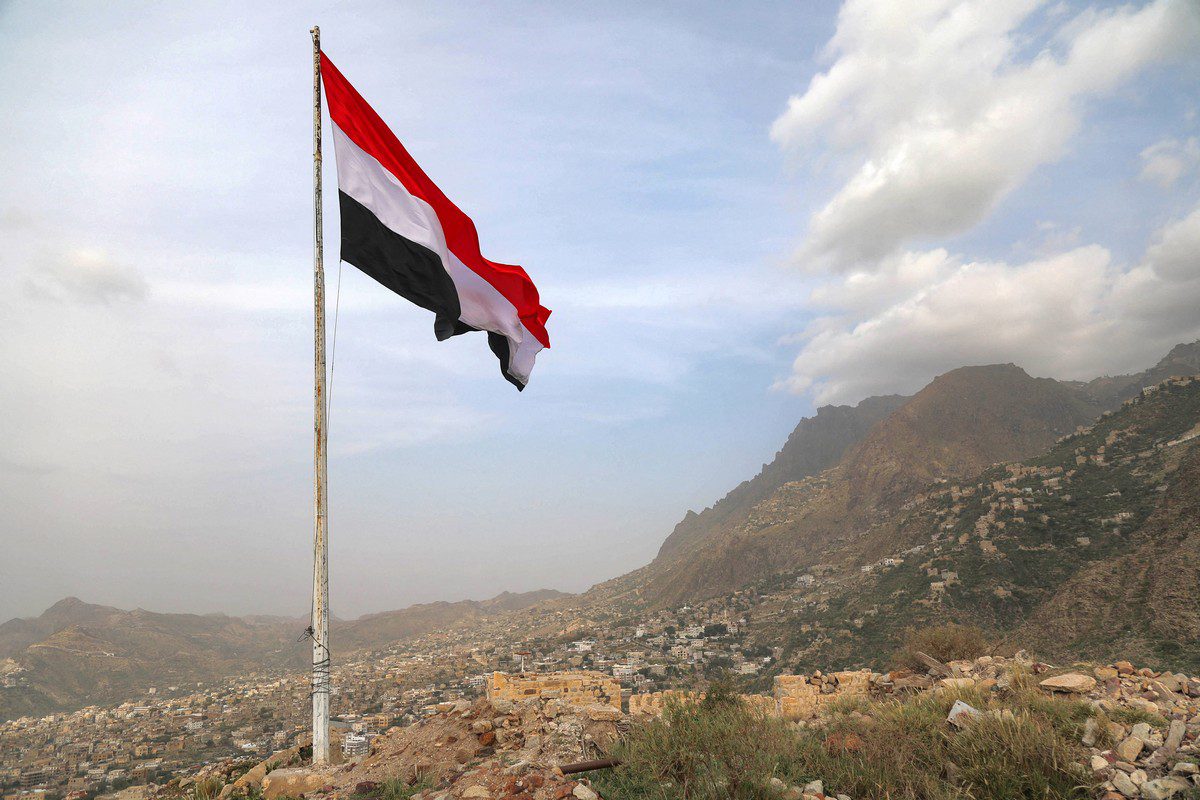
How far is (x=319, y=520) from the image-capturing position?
239 inches

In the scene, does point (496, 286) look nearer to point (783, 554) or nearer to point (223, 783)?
point (223, 783)

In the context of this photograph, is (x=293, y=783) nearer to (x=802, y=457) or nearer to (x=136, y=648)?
(x=136, y=648)

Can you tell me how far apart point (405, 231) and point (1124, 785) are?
365 inches

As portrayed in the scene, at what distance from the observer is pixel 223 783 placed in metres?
6.65

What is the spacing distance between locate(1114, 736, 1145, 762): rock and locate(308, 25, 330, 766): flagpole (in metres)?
7.88

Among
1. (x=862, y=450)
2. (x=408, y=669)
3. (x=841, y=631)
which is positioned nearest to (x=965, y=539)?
(x=841, y=631)

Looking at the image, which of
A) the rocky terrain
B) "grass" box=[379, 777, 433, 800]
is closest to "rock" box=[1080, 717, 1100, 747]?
the rocky terrain

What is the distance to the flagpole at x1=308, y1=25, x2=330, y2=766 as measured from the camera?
586 cm

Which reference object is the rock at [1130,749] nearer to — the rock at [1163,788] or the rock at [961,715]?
the rock at [1163,788]

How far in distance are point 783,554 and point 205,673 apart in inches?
3043

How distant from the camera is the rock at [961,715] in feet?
20.3

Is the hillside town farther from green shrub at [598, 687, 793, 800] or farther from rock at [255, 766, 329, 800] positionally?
green shrub at [598, 687, 793, 800]

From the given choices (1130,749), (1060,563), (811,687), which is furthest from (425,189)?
(1060,563)

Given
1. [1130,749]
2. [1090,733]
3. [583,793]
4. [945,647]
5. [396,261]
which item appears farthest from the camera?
[945,647]
